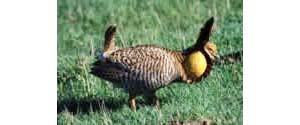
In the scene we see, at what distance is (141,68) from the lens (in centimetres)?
723

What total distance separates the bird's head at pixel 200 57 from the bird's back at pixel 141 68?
108 millimetres

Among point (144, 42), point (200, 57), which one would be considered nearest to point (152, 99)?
point (200, 57)

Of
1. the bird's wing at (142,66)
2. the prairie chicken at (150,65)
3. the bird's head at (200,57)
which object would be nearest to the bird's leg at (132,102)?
the prairie chicken at (150,65)

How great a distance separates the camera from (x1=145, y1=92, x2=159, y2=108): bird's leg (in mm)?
7384

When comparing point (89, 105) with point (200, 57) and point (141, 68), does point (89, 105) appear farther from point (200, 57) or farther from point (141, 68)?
point (200, 57)

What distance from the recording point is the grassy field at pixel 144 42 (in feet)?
24.1

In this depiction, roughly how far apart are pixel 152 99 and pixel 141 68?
0.92 ft

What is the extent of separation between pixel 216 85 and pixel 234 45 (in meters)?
0.39

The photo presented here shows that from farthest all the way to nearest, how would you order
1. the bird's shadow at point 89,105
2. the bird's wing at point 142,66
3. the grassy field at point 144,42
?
the bird's shadow at point 89,105
the grassy field at point 144,42
the bird's wing at point 142,66

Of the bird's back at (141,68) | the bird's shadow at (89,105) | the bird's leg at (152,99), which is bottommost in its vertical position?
the bird's shadow at (89,105)

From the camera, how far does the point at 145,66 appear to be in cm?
724

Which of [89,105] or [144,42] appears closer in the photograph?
[89,105]

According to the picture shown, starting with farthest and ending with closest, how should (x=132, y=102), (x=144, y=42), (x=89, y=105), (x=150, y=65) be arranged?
(x=144, y=42) → (x=89, y=105) → (x=132, y=102) → (x=150, y=65)

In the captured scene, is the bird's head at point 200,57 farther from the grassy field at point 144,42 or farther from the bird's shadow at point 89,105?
the bird's shadow at point 89,105
